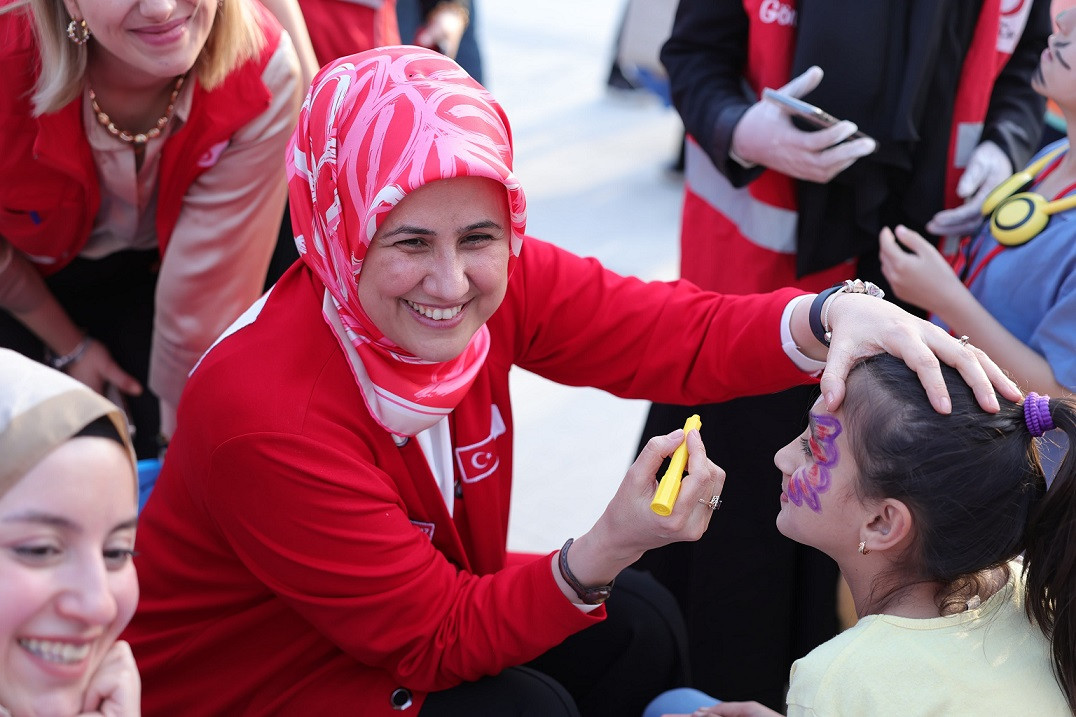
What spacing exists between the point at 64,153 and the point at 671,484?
3.76ft

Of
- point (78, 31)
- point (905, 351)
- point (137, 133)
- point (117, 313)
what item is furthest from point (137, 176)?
point (905, 351)

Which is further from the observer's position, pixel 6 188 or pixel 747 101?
pixel 747 101

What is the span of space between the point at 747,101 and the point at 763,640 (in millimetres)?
1048

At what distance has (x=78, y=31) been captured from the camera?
175 centimetres

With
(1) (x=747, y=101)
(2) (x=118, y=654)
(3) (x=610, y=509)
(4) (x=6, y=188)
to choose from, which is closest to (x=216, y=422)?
(2) (x=118, y=654)

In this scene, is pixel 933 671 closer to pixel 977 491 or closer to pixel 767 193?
pixel 977 491

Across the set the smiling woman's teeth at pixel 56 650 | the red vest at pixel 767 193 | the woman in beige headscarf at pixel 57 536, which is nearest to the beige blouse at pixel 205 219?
the red vest at pixel 767 193

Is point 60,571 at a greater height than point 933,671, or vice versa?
point 60,571

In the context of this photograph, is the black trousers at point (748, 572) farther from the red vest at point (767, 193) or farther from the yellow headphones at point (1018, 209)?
the yellow headphones at point (1018, 209)

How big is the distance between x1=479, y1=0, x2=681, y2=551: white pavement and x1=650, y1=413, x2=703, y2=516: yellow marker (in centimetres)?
148

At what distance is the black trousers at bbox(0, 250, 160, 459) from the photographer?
6.79 feet

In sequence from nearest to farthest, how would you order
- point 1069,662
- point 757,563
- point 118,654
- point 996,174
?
point 118,654
point 1069,662
point 996,174
point 757,563

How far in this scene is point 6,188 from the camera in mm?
1805

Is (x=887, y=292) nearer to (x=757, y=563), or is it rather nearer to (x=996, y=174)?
(x=996, y=174)
